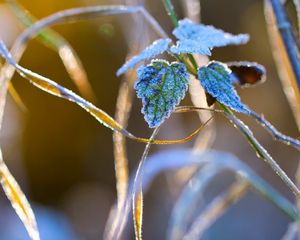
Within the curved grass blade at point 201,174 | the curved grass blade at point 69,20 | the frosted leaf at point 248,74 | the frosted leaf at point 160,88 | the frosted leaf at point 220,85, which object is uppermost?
the curved grass blade at point 69,20

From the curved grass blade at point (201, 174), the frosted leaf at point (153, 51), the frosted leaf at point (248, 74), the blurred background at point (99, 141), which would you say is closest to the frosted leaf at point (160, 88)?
the frosted leaf at point (153, 51)

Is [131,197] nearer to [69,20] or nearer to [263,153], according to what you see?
[263,153]

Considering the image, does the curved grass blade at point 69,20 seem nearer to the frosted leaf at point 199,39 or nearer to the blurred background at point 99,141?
the frosted leaf at point 199,39

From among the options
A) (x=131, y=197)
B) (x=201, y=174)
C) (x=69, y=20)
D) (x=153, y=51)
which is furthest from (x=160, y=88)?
(x=201, y=174)

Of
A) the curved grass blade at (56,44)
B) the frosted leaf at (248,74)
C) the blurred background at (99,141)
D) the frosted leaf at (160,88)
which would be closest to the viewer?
the frosted leaf at (160,88)

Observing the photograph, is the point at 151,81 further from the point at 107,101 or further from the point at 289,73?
the point at 107,101

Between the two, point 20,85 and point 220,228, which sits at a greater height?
point 20,85

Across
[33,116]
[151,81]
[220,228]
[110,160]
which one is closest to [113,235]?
[151,81]
